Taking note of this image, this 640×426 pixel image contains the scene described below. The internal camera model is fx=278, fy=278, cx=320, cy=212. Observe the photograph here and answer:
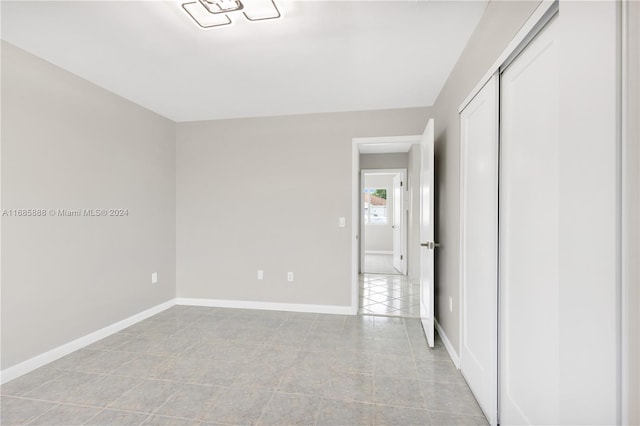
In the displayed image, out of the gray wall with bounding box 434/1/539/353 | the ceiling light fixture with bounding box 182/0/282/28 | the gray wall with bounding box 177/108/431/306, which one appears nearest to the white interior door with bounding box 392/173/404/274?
the gray wall with bounding box 177/108/431/306

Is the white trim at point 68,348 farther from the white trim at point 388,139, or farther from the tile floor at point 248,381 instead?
the white trim at point 388,139

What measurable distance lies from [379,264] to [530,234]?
5.82 meters

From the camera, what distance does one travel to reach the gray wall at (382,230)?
8.84 meters

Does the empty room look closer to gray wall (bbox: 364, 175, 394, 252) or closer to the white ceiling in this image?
the white ceiling

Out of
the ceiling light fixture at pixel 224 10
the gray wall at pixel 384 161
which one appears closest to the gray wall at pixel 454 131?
the ceiling light fixture at pixel 224 10

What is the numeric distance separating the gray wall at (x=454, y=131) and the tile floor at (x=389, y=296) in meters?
0.66

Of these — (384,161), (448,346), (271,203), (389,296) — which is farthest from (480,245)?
(384,161)

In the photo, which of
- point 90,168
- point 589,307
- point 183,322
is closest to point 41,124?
point 90,168

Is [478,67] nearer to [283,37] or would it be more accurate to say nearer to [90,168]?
[283,37]

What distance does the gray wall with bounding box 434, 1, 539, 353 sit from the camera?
150 cm

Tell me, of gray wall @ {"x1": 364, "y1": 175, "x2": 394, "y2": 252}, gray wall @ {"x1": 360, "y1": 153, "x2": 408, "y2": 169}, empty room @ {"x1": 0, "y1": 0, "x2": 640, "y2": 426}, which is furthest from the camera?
gray wall @ {"x1": 364, "y1": 175, "x2": 394, "y2": 252}

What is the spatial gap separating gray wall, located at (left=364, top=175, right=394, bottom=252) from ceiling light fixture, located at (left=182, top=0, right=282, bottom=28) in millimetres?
7330

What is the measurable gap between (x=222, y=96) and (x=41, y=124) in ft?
5.07

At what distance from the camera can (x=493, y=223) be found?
5.18 feet
